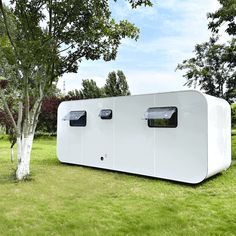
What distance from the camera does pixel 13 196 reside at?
16.9ft

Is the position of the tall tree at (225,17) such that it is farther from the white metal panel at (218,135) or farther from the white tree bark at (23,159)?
the white tree bark at (23,159)

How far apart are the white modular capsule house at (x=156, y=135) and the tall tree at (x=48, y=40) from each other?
1.64 meters

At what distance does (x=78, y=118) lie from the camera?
8.59 metres

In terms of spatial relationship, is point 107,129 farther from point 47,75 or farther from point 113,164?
point 47,75

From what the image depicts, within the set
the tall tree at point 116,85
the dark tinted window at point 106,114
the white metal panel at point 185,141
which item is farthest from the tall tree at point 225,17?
the tall tree at point 116,85

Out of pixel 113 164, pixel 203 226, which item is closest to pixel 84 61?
pixel 113 164

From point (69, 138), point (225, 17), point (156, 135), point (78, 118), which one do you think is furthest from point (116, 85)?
point (156, 135)

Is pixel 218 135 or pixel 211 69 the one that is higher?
pixel 211 69

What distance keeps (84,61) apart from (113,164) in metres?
2.92

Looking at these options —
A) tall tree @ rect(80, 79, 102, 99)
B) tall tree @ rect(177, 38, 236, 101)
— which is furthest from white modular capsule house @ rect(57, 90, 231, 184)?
tall tree @ rect(80, 79, 102, 99)

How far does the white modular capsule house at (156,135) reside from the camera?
237 inches

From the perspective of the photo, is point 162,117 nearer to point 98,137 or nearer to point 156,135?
point 156,135

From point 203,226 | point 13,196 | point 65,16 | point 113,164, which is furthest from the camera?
point 113,164

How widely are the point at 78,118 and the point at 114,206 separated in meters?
4.44
